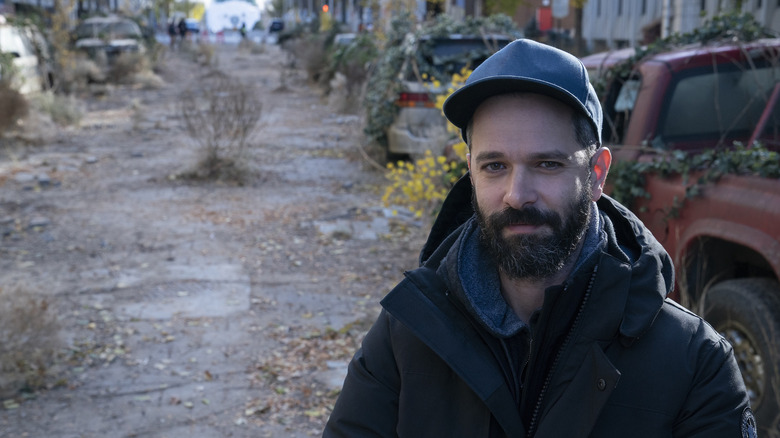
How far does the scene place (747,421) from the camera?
5.15 feet

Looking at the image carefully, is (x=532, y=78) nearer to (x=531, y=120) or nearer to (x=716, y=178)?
(x=531, y=120)

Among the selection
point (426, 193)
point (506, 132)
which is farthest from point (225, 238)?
point (506, 132)

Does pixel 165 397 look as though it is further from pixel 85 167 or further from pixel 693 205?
pixel 85 167

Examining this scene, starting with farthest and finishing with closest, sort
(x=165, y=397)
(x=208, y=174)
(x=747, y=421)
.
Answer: (x=208, y=174)
(x=165, y=397)
(x=747, y=421)

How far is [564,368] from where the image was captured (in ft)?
5.25

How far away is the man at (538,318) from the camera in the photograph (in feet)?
5.15

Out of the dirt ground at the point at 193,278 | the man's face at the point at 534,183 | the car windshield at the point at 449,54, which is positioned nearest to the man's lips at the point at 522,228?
the man's face at the point at 534,183

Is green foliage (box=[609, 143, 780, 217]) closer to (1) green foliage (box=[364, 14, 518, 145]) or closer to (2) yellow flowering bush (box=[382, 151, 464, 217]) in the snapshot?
(2) yellow flowering bush (box=[382, 151, 464, 217])

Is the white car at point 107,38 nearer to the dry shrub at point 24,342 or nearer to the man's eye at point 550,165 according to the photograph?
the dry shrub at point 24,342

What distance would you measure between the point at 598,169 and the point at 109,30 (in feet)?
91.7

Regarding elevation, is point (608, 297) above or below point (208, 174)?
above

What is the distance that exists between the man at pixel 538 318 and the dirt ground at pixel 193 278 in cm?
284

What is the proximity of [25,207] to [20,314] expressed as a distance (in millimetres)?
4766

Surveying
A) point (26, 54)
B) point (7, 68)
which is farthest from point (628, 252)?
point (26, 54)
